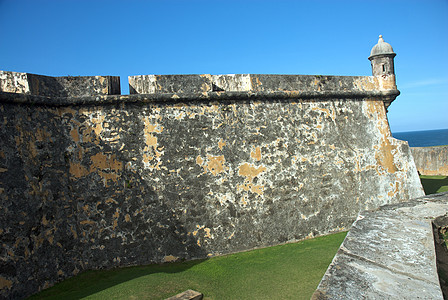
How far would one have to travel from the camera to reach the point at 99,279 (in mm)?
4215

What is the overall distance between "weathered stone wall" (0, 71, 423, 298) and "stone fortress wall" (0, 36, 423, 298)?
0.7 inches

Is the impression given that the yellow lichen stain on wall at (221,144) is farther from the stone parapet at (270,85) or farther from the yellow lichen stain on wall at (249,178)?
the stone parapet at (270,85)

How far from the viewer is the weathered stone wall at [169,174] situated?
4008 millimetres

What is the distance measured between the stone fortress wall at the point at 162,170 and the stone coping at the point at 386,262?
2.25 meters

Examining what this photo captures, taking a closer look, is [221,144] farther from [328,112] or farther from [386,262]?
[386,262]

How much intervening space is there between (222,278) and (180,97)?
272cm

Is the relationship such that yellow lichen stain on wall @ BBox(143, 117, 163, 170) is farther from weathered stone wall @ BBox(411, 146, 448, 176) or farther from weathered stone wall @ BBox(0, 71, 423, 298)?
weathered stone wall @ BBox(411, 146, 448, 176)

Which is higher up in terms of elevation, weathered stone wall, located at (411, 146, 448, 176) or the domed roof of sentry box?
the domed roof of sentry box

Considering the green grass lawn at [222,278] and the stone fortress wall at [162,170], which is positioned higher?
the stone fortress wall at [162,170]

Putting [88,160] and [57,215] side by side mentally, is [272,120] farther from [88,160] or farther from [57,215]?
[57,215]

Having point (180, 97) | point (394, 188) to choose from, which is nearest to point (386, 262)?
point (180, 97)

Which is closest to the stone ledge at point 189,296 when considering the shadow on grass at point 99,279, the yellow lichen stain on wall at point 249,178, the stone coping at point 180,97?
the shadow on grass at point 99,279

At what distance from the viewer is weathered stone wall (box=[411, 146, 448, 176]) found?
11734 mm

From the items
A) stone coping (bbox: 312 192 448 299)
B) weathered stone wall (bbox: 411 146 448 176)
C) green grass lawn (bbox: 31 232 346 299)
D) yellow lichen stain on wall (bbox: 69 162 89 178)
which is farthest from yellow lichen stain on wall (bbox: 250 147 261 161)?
weathered stone wall (bbox: 411 146 448 176)
